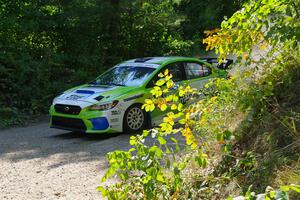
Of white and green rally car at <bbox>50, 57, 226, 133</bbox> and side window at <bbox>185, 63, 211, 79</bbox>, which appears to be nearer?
white and green rally car at <bbox>50, 57, 226, 133</bbox>

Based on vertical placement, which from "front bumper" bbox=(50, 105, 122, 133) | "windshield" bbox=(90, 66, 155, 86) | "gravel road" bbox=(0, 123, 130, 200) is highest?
"windshield" bbox=(90, 66, 155, 86)

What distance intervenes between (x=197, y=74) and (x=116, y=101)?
255cm

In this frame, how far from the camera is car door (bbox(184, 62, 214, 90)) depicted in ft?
36.8

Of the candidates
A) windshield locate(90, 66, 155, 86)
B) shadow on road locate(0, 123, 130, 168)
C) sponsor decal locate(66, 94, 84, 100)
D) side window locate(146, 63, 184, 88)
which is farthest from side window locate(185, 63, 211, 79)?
sponsor decal locate(66, 94, 84, 100)

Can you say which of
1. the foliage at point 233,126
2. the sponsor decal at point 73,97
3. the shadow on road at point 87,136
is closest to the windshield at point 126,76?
the sponsor decal at point 73,97

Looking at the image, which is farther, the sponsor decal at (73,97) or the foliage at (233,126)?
the sponsor decal at (73,97)

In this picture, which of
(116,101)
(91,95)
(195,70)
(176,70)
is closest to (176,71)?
(176,70)

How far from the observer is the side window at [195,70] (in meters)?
11.3

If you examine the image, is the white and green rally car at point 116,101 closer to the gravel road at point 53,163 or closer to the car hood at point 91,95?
the car hood at point 91,95

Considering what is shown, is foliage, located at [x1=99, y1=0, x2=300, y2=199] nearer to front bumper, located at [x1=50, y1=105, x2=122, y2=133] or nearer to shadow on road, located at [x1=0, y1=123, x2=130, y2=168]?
shadow on road, located at [x1=0, y1=123, x2=130, y2=168]

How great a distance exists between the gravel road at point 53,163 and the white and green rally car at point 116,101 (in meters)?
0.34

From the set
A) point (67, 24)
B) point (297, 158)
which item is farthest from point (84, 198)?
point (67, 24)

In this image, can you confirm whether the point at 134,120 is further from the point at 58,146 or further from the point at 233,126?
the point at 233,126

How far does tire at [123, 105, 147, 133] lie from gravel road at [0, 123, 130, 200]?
0.68 ft
